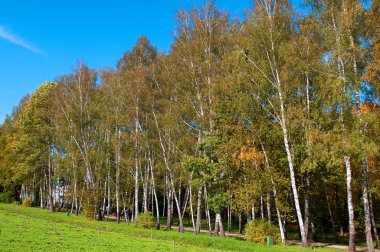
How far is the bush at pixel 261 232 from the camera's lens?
2457cm

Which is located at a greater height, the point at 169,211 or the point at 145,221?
the point at 169,211

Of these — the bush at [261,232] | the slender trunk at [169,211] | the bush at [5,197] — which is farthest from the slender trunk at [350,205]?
the bush at [5,197]

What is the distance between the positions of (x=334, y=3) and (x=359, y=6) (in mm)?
2396

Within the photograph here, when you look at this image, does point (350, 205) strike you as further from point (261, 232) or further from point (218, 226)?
point (218, 226)

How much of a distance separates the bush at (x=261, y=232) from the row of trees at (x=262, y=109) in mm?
701

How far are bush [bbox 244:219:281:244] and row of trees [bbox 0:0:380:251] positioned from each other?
701 millimetres

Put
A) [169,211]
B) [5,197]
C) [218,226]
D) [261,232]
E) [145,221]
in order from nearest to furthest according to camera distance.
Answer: [261,232]
[218,226]
[145,221]
[169,211]
[5,197]

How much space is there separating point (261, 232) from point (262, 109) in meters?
9.06

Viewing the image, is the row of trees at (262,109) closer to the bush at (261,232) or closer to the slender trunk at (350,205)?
the slender trunk at (350,205)

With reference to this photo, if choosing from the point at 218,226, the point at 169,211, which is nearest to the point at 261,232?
the point at 218,226

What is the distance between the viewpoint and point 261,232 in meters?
24.8

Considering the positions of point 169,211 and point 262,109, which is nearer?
point 262,109

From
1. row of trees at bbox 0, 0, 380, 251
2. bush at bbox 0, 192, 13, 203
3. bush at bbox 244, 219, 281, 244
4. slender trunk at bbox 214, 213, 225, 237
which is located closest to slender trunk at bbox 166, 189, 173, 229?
row of trees at bbox 0, 0, 380, 251

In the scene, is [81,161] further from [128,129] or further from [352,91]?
[352,91]
